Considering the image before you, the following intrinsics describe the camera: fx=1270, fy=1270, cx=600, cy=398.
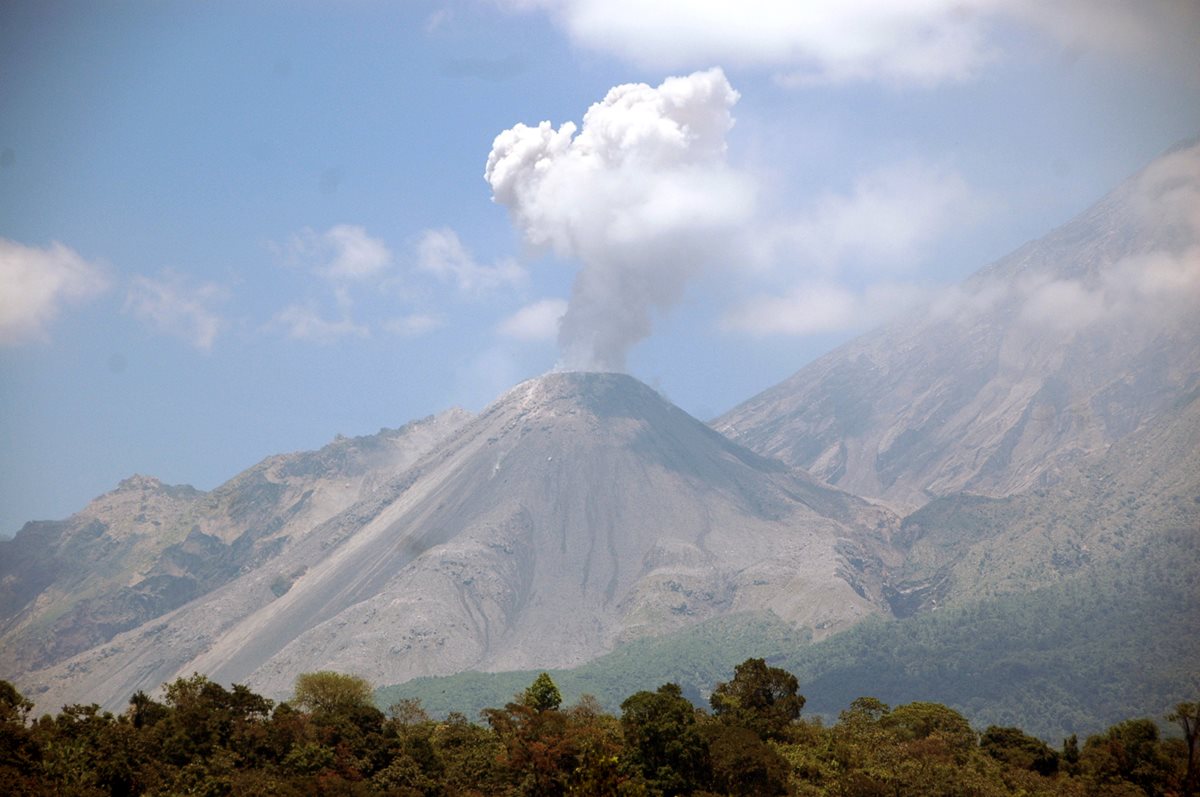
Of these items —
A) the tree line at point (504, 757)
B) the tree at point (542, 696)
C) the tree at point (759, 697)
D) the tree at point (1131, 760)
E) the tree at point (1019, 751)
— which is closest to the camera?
the tree line at point (504, 757)

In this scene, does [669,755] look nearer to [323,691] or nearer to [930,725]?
[930,725]

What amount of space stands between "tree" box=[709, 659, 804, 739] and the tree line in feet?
2.91

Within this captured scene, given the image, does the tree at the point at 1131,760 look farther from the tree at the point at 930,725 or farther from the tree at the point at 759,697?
the tree at the point at 759,697

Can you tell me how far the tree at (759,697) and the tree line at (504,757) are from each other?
0.89 meters

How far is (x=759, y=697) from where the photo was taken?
3297 inches

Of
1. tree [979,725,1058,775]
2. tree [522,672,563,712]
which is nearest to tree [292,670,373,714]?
tree [522,672,563,712]

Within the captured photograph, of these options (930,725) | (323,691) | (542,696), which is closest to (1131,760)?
(930,725)

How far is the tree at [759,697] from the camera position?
265ft

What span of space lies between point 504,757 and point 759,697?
72.3ft

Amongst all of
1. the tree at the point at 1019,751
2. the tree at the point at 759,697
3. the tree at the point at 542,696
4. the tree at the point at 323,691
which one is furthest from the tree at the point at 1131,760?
the tree at the point at 323,691

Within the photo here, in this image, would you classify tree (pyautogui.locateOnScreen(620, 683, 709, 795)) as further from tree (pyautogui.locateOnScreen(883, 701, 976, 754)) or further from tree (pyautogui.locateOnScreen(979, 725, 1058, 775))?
tree (pyautogui.locateOnScreen(979, 725, 1058, 775))

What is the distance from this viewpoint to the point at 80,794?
2175 inches

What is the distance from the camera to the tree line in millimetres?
60094

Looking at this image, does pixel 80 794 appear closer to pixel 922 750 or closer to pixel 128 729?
pixel 128 729
